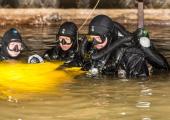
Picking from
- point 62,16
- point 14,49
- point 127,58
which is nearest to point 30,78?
point 14,49

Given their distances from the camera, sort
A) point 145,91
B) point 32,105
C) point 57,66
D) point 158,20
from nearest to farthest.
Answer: point 32,105, point 145,91, point 57,66, point 158,20

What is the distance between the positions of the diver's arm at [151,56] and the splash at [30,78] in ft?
4.43

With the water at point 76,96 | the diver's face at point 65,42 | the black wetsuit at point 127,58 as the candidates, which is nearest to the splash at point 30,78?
the water at point 76,96

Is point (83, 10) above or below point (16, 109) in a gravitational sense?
above

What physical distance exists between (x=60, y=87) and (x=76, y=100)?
3.18 ft

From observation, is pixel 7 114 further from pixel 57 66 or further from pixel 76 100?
pixel 57 66

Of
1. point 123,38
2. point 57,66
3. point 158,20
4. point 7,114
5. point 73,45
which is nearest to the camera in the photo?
point 7,114

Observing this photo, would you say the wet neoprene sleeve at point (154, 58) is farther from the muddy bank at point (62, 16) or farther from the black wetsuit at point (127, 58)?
the muddy bank at point (62, 16)

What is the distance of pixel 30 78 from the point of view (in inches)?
309

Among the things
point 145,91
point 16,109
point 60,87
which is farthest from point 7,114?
point 145,91

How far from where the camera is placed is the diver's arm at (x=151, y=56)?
307 inches

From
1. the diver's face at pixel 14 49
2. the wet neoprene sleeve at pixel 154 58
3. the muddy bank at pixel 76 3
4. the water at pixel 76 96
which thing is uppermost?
the muddy bank at pixel 76 3

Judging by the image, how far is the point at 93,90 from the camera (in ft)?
24.0

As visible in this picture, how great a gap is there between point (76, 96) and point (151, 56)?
178 cm
